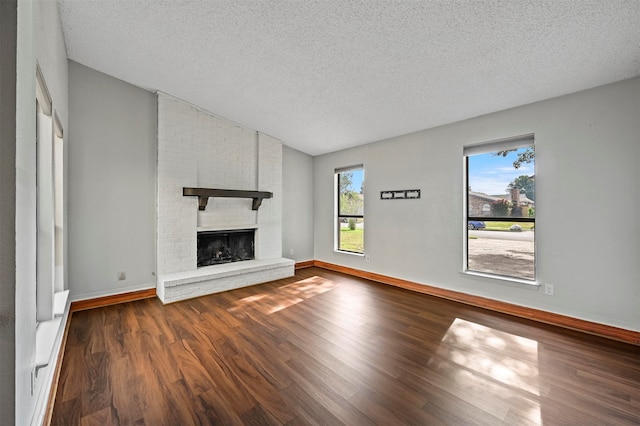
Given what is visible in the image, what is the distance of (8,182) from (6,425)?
879 mm

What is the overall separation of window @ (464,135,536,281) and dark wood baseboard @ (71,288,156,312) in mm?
4641

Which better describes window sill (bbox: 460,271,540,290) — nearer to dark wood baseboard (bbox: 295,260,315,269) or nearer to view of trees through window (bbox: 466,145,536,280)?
view of trees through window (bbox: 466,145,536,280)

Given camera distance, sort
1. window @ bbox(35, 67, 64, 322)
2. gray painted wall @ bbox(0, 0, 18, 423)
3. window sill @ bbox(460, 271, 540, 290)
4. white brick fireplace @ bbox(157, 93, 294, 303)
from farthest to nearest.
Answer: white brick fireplace @ bbox(157, 93, 294, 303), window sill @ bbox(460, 271, 540, 290), window @ bbox(35, 67, 64, 322), gray painted wall @ bbox(0, 0, 18, 423)

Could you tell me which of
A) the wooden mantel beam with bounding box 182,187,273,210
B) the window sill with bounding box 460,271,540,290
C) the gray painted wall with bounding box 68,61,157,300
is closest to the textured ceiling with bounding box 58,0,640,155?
the gray painted wall with bounding box 68,61,157,300

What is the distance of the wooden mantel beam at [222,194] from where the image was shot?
3947 millimetres

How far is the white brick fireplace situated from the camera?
382 centimetres

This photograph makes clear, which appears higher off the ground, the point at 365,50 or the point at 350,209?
the point at 365,50

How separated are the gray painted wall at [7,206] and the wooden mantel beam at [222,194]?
307 cm

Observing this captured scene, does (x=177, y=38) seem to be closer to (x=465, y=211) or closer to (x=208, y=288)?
(x=208, y=288)

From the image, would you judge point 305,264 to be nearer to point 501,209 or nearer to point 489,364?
point 501,209

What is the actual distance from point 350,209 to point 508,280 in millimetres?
2928

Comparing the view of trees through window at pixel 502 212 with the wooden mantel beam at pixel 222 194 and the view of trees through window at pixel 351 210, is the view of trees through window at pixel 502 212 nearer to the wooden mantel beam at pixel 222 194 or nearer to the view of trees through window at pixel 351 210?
the view of trees through window at pixel 351 210

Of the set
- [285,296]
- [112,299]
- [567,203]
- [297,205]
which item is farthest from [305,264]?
[567,203]

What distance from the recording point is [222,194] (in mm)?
4211
